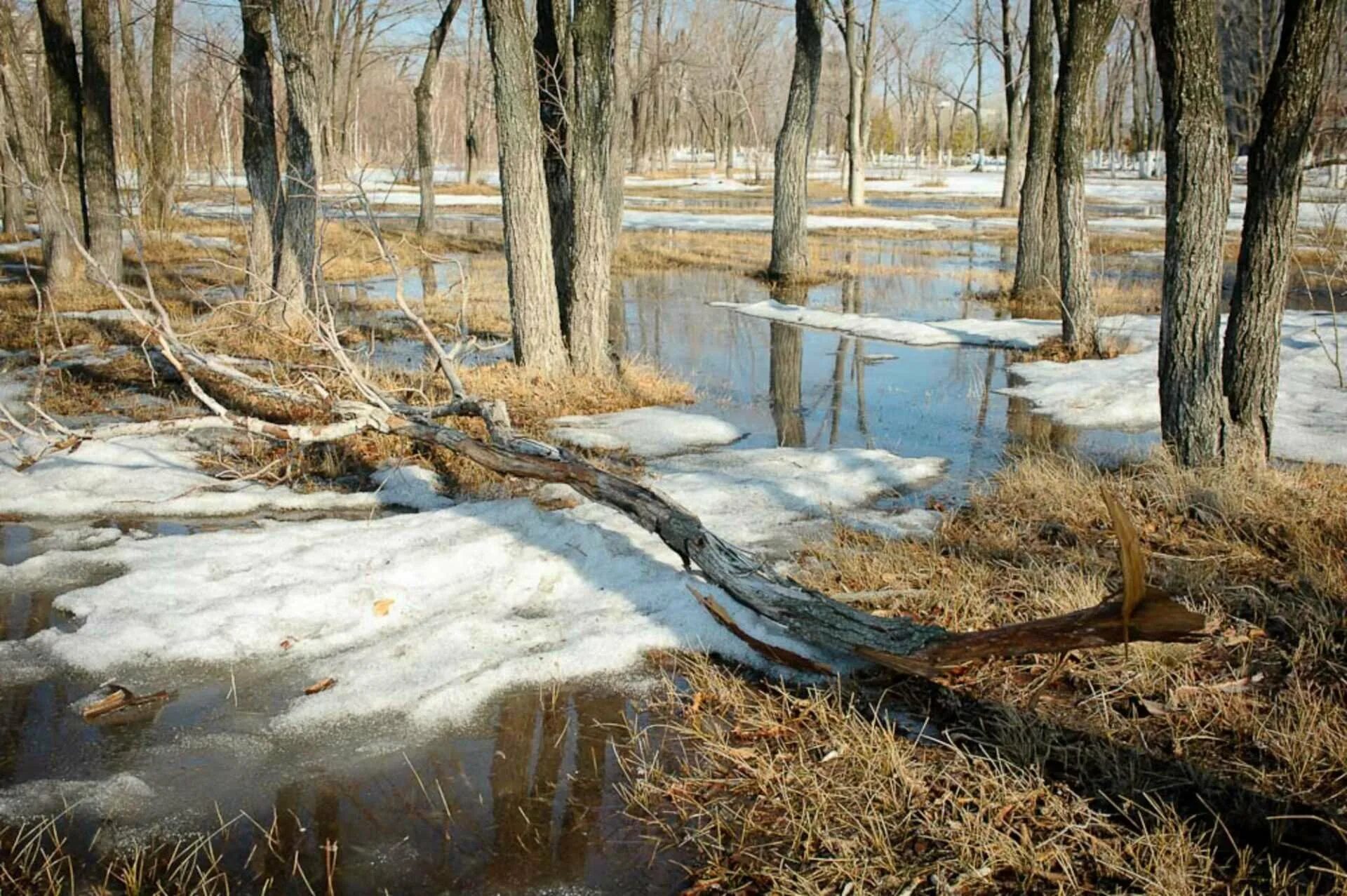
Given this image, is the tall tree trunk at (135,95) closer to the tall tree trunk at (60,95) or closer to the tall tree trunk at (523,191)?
the tall tree trunk at (60,95)

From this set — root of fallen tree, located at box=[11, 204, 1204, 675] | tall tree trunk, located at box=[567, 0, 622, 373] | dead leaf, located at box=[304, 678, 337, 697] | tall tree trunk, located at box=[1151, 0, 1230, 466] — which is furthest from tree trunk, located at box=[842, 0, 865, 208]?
dead leaf, located at box=[304, 678, 337, 697]

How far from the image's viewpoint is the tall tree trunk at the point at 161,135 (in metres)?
21.9

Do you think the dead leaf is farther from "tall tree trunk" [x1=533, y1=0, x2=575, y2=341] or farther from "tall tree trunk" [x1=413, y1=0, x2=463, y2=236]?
"tall tree trunk" [x1=413, y1=0, x2=463, y2=236]

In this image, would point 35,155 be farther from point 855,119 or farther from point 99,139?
point 855,119

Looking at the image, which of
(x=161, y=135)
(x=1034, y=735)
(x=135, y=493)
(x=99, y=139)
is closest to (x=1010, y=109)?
(x=161, y=135)

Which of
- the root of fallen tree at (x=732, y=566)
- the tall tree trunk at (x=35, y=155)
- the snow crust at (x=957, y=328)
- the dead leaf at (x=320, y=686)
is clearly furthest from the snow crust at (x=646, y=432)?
the tall tree trunk at (x=35, y=155)

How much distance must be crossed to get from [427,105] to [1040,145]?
14.1 meters

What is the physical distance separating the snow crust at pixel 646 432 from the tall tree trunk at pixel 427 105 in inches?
Answer: 590

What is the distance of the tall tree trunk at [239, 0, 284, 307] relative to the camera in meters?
12.1

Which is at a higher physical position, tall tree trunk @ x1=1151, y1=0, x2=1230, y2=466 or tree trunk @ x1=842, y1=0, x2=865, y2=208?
tree trunk @ x1=842, y1=0, x2=865, y2=208

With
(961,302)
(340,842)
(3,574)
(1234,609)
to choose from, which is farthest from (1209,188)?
(961,302)

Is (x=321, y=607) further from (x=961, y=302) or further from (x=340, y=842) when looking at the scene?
(x=961, y=302)

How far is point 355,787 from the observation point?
3.53m

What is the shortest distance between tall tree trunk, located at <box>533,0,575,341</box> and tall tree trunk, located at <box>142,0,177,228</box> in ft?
48.5
